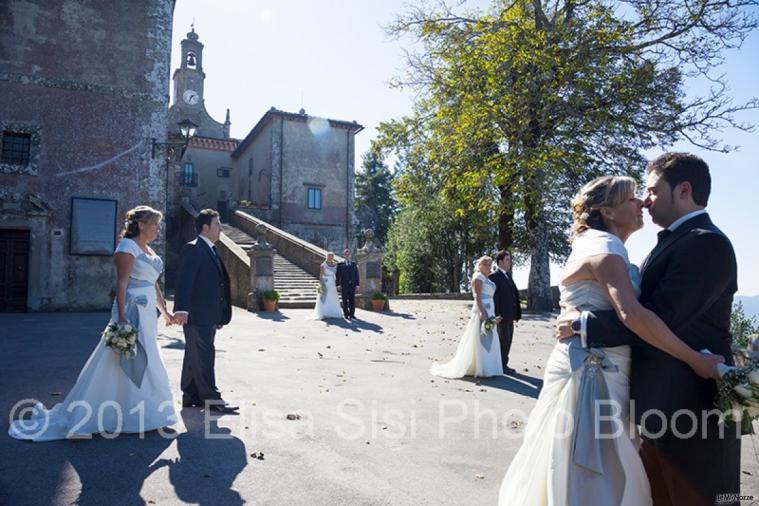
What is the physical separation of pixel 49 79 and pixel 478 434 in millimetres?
19652

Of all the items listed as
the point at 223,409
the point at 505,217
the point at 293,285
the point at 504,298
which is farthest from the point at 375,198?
the point at 223,409

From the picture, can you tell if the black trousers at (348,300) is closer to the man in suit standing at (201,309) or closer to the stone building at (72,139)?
the stone building at (72,139)

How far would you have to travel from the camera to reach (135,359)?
5.02m

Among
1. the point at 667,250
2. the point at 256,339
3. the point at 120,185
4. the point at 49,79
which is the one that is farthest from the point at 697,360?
the point at 49,79

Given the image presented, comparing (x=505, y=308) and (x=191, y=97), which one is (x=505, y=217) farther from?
(x=191, y=97)

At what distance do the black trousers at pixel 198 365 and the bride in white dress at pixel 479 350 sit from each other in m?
3.63

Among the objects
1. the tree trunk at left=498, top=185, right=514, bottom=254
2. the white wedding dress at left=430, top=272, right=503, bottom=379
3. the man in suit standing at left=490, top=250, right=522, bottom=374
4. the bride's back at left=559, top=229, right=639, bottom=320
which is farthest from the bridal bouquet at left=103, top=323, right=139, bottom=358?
the tree trunk at left=498, top=185, right=514, bottom=254

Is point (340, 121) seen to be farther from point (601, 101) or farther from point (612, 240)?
point (612, 240)

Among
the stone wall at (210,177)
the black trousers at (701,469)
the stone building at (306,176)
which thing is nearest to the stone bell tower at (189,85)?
the stone wall at (210,177)

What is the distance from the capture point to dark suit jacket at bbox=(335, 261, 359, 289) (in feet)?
52.8

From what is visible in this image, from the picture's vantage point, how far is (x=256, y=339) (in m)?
11.4

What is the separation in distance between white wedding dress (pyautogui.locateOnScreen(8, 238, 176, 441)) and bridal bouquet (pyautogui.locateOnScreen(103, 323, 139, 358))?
0.11 meters

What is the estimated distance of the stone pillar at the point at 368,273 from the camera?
18.8m

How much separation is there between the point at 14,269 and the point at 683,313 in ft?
67.4
